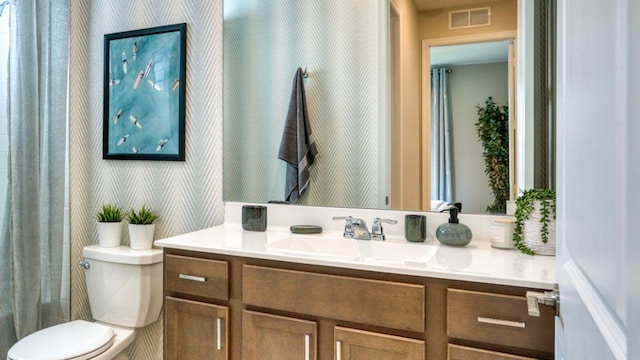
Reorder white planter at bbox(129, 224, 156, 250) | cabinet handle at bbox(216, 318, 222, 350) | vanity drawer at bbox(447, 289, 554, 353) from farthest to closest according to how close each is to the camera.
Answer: white planter at bbox(129, 224, 156, 250), cabinet handle at bbox(216, 318, 222, 350), vanity drawer at bbox(447, 289, 554, 353)

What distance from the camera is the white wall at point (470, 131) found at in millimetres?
1594

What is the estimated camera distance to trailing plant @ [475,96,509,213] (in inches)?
62.1

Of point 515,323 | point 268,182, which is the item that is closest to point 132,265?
point 268,182

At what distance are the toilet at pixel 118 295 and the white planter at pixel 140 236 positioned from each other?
0.03 m

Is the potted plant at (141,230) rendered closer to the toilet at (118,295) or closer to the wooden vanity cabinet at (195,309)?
the toilet at (118,295)

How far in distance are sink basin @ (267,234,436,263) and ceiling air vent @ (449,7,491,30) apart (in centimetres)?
89

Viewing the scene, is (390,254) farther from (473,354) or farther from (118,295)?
(118,295)

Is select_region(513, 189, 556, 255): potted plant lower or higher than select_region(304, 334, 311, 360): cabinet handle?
higher

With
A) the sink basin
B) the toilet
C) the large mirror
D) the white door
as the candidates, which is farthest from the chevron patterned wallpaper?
the white door

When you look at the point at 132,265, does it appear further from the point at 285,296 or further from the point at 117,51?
the point at 117,51

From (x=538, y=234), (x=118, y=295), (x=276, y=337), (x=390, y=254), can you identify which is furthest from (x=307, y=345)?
(x=118, y=295)

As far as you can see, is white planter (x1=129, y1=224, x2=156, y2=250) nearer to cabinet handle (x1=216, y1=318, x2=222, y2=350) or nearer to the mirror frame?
cabinet handle (x1=216, y1=318, x2=222, y2=350)

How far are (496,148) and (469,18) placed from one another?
0.53 m

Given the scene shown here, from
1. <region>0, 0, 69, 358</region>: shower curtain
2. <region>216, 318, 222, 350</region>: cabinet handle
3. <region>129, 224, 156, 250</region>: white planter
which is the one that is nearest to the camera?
<region>216, 318, 222, 350</region>: cabinet handle
